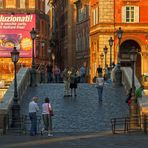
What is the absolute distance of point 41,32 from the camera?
119500 mm

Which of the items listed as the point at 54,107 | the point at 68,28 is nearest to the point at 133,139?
the point at 54,107

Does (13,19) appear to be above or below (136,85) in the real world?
above

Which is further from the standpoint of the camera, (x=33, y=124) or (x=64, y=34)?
(x=64, y=34)

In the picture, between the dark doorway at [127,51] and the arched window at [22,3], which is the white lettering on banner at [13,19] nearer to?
the arched window at [22,3]

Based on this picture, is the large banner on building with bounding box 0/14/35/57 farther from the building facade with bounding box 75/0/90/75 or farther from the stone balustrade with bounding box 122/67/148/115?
the stone balustrade with bounding box 122/67/148/115

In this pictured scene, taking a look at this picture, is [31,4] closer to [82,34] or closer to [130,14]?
[82,34]

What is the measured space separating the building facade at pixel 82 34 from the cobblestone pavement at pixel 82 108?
50445 millimetres

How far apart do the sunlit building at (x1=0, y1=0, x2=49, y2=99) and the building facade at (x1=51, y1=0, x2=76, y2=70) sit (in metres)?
9.92

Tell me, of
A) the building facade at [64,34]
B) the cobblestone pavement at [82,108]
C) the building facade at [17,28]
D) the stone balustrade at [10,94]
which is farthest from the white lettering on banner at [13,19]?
the cobblestone pavement at [82,108]

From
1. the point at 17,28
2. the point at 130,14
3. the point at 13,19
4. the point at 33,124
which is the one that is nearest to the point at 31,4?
the point at 13,19

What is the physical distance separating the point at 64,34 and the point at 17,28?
36970 millimetres

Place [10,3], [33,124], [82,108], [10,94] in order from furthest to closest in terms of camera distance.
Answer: [10,3], [82,108], [10,94], [33,124]

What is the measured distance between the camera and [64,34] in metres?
138

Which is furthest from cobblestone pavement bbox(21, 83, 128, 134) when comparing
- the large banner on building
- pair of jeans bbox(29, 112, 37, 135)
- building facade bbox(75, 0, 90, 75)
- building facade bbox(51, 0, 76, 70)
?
building facade bbox(51, 0, 76, 70)
